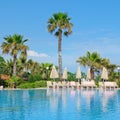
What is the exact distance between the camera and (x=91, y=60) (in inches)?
1633

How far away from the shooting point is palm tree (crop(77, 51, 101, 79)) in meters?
41.4

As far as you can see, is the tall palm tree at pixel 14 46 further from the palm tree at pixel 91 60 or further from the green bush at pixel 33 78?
the palm tree at pixel 91 60

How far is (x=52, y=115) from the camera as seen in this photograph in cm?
1275

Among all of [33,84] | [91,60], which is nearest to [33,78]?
[33,84]

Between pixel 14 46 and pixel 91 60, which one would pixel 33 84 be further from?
pixel 91 60

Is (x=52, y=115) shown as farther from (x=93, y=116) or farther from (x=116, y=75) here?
(x=116, y=75)

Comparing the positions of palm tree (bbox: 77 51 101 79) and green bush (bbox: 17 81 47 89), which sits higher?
palm tree (bbox: 77 51 101 79)

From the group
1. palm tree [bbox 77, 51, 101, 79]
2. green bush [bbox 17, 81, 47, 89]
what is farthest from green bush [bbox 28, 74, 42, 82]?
palm tree [bbox 77, 51, 101, 79]

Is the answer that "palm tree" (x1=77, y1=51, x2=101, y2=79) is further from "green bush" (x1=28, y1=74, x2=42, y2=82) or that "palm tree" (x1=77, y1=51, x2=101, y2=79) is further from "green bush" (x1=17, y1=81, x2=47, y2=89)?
"green bush" (x1=17, y1=81, x2=47, y2=89)

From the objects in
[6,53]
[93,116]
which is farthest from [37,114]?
Answer: [6,53]

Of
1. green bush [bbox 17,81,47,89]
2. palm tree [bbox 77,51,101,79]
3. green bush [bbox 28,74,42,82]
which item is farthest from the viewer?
palm tree [bbox 77,51,101,79]

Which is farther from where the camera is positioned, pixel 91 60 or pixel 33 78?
pixel 91 60

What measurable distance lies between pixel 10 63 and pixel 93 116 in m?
32.9

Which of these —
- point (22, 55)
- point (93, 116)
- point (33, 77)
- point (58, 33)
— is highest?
point (58, 33)
